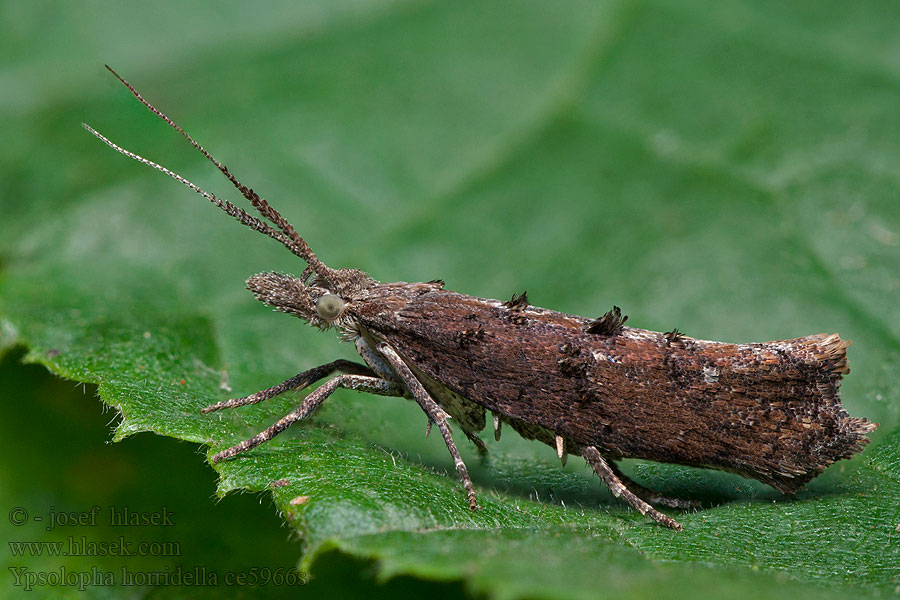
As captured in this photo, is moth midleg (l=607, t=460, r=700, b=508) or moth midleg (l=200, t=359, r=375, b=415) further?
moth midleg (l=200, t=359, r=375, b=415)

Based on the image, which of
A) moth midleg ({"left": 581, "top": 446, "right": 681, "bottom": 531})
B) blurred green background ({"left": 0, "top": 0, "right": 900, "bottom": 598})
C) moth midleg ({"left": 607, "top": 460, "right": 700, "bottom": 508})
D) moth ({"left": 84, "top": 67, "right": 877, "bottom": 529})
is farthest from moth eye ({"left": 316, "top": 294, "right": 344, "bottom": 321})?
moth midleg ({"left": 607, "top": 460, "right": 700, "bottom": 508})

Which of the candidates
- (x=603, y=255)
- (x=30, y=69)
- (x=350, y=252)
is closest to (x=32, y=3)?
(x=30, y=69)

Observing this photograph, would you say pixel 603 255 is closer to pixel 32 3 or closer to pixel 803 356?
pixel 803 356

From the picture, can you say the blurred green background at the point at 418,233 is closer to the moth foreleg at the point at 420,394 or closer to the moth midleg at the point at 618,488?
the moth midleg at the point at 618,488

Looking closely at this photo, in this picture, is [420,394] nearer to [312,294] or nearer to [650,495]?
[312,294]

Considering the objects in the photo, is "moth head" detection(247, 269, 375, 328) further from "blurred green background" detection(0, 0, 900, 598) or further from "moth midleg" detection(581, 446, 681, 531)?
"moth midleg" detection(581, 446, 681, 531)

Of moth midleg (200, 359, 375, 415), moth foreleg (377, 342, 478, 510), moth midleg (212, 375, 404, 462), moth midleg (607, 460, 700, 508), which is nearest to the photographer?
moth midleg (212, 375, 404, 462)
